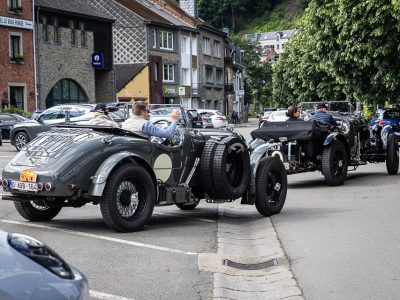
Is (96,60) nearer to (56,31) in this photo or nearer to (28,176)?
(56,31)

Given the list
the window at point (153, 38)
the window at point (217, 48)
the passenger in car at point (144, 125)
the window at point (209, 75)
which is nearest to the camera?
the passenger in car at point (144, 125)

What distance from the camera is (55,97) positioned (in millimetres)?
48844

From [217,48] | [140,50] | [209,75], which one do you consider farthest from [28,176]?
[217,48]

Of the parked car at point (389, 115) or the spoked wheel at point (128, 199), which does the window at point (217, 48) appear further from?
the spoked wheel at point (128, 199)

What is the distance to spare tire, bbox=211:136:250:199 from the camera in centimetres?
1039

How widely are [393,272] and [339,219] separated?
3.68 meters

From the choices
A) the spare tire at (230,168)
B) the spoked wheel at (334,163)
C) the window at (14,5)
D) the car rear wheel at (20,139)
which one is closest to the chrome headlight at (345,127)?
the spoked wheel at (334,163)

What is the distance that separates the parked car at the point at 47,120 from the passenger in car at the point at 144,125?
42.3ft

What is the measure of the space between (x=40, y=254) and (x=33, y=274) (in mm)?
259

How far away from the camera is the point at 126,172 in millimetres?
9336

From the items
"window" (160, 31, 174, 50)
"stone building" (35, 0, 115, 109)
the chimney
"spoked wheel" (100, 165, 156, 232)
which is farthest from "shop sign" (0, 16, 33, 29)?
"spoked wheel" (100, 165, 156, 232)

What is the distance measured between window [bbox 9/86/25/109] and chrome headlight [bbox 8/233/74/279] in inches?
1659

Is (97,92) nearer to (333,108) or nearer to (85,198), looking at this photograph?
(333,108)

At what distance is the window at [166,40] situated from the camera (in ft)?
218
